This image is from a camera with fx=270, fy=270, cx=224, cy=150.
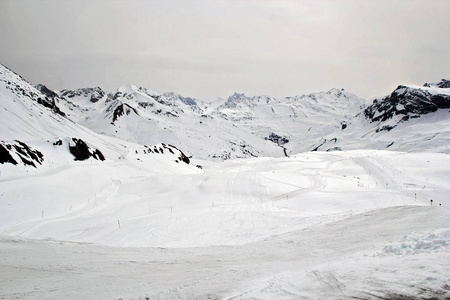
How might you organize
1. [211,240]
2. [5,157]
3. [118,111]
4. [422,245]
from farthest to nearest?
1. [118,111]
2. [5,157]
3. [211,240]
4. [422,245]

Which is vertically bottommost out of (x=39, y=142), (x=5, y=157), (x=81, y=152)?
(x=5, y=157)

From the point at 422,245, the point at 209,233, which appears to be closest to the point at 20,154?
the point at 209,233

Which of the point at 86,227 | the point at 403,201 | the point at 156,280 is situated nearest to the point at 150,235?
the point at 86,227

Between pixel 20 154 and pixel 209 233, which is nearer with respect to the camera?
pixel 209 233

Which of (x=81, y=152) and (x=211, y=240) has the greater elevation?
(x=81, y=152)

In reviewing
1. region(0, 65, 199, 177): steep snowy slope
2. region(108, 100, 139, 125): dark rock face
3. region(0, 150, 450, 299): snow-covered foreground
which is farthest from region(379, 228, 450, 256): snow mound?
region(108, 100, 139, 125): dark rock face

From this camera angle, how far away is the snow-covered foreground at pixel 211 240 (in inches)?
322

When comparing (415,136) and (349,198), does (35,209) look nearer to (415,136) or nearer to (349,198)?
(349,198)

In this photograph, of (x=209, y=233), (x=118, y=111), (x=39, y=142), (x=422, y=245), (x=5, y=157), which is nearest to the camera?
(x=422, y=245)

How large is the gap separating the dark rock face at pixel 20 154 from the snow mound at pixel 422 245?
38.5 m

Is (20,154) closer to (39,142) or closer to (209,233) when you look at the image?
(39,142)

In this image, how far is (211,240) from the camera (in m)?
16.3

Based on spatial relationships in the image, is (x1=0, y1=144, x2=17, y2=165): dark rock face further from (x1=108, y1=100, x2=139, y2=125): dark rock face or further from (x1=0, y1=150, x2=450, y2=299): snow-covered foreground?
(x1=108, y1=100, x2=139, y2=125): dark rock face

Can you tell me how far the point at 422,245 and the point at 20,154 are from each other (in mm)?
42488
